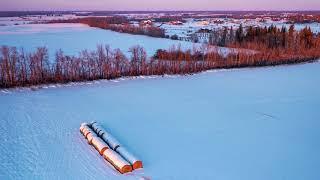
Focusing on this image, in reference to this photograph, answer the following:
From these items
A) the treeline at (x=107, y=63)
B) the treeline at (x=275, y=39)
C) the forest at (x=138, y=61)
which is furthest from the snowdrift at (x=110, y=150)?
the treeline at (x=275, y=39)

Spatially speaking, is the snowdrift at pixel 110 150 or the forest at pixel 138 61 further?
the forest at pixel 138 61

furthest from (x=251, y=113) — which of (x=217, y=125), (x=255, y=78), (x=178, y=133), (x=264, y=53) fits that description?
(x=264, y=53)

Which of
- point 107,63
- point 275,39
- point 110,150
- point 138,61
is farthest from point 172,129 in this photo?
point 275,39

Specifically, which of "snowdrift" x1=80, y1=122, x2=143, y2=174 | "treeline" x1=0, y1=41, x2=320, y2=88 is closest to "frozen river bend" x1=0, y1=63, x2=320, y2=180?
"snowdrift" x1=80, y1=122, x2=143, y2=174

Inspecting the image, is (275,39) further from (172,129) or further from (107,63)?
(172,129)

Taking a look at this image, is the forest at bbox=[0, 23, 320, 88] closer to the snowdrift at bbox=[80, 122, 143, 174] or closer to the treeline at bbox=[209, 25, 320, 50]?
the treeline at bbox=[209, 25, 320, 50]

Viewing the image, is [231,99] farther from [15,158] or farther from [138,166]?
[15,158]

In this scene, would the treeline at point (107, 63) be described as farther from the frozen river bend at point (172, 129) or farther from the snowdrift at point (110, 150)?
the snowdrift at point (110, 150)
